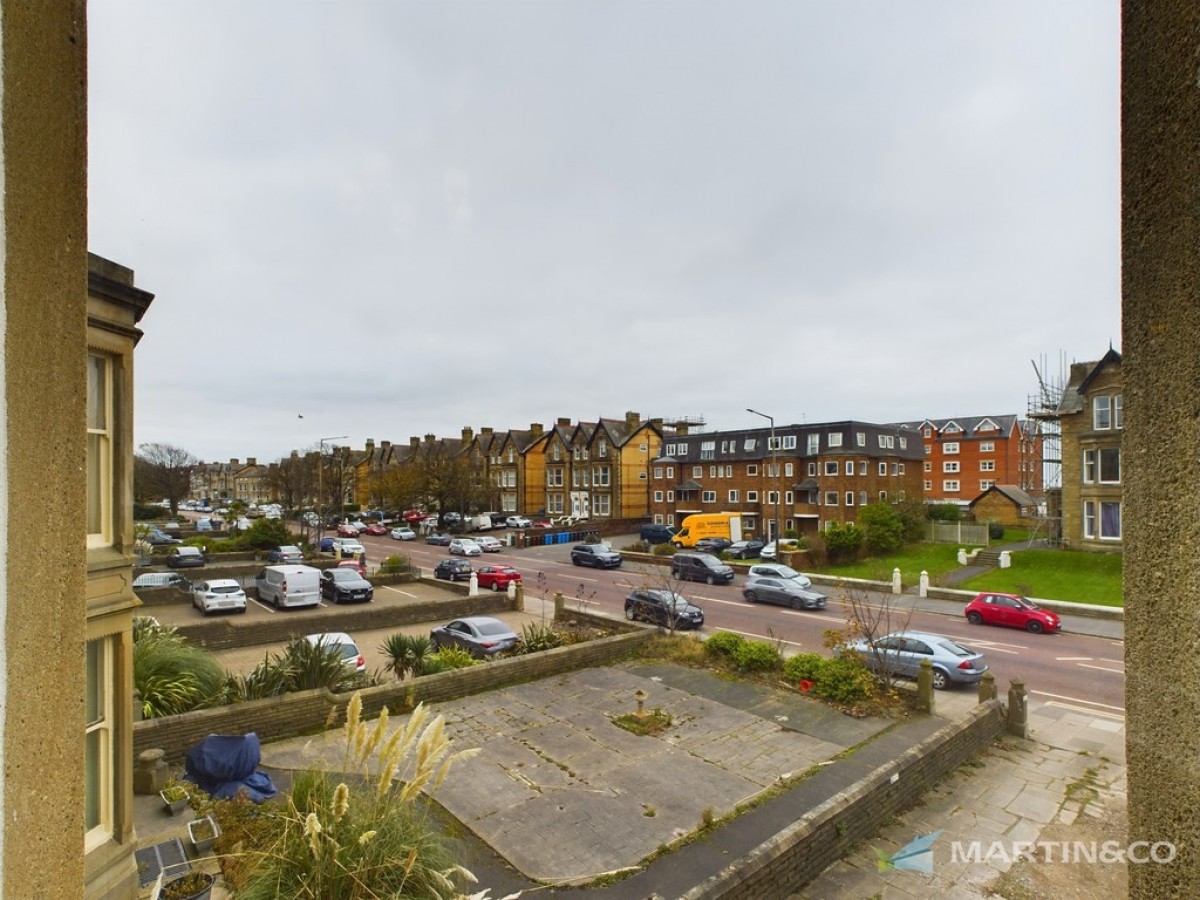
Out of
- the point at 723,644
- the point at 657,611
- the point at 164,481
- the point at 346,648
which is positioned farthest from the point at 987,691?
the point at 164,481

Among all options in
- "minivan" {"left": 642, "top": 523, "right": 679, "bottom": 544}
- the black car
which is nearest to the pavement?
the black car

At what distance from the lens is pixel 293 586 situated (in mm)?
24266

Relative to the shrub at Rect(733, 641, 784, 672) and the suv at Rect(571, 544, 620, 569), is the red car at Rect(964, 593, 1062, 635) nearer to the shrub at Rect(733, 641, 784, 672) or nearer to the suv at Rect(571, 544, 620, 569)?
the shrub at Rect(733, 641, 784, 672)

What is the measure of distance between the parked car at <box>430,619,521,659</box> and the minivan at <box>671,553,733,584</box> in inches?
607

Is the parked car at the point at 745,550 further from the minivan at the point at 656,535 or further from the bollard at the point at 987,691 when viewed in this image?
the bollard at the point at 987,691

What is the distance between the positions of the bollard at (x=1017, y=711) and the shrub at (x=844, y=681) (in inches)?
97.1

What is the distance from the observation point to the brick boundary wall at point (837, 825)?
6547 millimetres

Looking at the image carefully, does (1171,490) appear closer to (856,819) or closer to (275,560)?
(856,819)

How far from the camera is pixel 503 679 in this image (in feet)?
46.8

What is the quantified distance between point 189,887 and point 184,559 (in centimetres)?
3305

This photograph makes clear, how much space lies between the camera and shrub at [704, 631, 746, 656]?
15836mm

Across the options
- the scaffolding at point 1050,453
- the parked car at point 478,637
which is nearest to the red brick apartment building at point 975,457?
the scaffolding at point 1050,453

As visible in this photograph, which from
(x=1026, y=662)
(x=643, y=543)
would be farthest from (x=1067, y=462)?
(x=643, y=543)

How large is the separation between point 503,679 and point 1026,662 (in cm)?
1455
